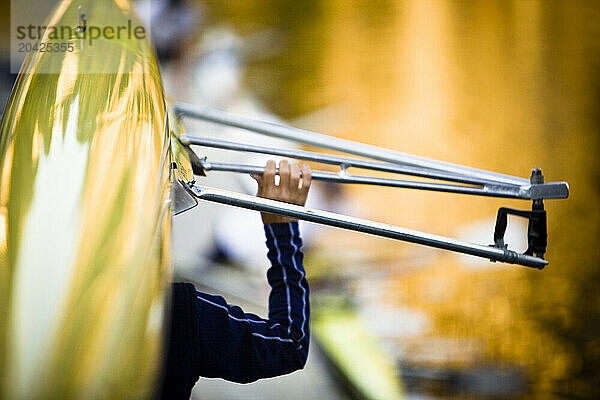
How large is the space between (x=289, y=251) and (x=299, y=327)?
8 centimetres

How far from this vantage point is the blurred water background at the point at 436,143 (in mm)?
1048

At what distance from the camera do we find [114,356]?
0.71 ft

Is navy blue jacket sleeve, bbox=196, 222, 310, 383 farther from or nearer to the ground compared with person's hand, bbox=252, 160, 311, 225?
nearer to the ground

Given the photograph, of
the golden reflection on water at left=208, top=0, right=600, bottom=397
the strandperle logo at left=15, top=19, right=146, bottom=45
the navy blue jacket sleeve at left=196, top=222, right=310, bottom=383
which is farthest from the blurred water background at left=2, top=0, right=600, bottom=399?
the strandperle logo at left=15, top=19, right=146, bottom=45

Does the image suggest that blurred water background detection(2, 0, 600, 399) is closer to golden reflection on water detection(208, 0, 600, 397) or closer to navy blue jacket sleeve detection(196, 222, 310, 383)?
golden reflection on water detection(208, 0, 600, 397)

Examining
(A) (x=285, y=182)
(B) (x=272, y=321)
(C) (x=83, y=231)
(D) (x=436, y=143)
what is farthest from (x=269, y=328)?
(D) (x=436, y=143)

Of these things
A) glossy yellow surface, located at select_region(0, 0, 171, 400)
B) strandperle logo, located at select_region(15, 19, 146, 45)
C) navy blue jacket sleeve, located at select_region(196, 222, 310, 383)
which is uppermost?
strandperle logo, located at select_region(15, 19, 146, 45)

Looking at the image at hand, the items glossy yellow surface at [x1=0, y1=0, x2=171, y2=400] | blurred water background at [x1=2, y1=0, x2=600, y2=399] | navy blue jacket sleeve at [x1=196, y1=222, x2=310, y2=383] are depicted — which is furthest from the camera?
blurred water background at [x1=2, y1=0, x2=600, y2=399]

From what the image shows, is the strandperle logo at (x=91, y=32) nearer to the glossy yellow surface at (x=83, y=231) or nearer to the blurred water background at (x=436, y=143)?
the glossy yellow surface at (x=83, y=231)

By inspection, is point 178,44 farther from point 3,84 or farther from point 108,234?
point 108,234

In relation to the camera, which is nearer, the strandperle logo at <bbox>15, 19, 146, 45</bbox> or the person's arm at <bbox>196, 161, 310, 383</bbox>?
the strandperle logo at <bbox>15, 19, 146, 45</bbox>

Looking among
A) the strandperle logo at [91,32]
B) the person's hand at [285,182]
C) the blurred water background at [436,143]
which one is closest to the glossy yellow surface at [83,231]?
the strandperle logo at [91,32]

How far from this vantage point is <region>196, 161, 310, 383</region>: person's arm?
0.47 m

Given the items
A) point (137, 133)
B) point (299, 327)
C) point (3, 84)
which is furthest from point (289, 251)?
point (3, 84)
